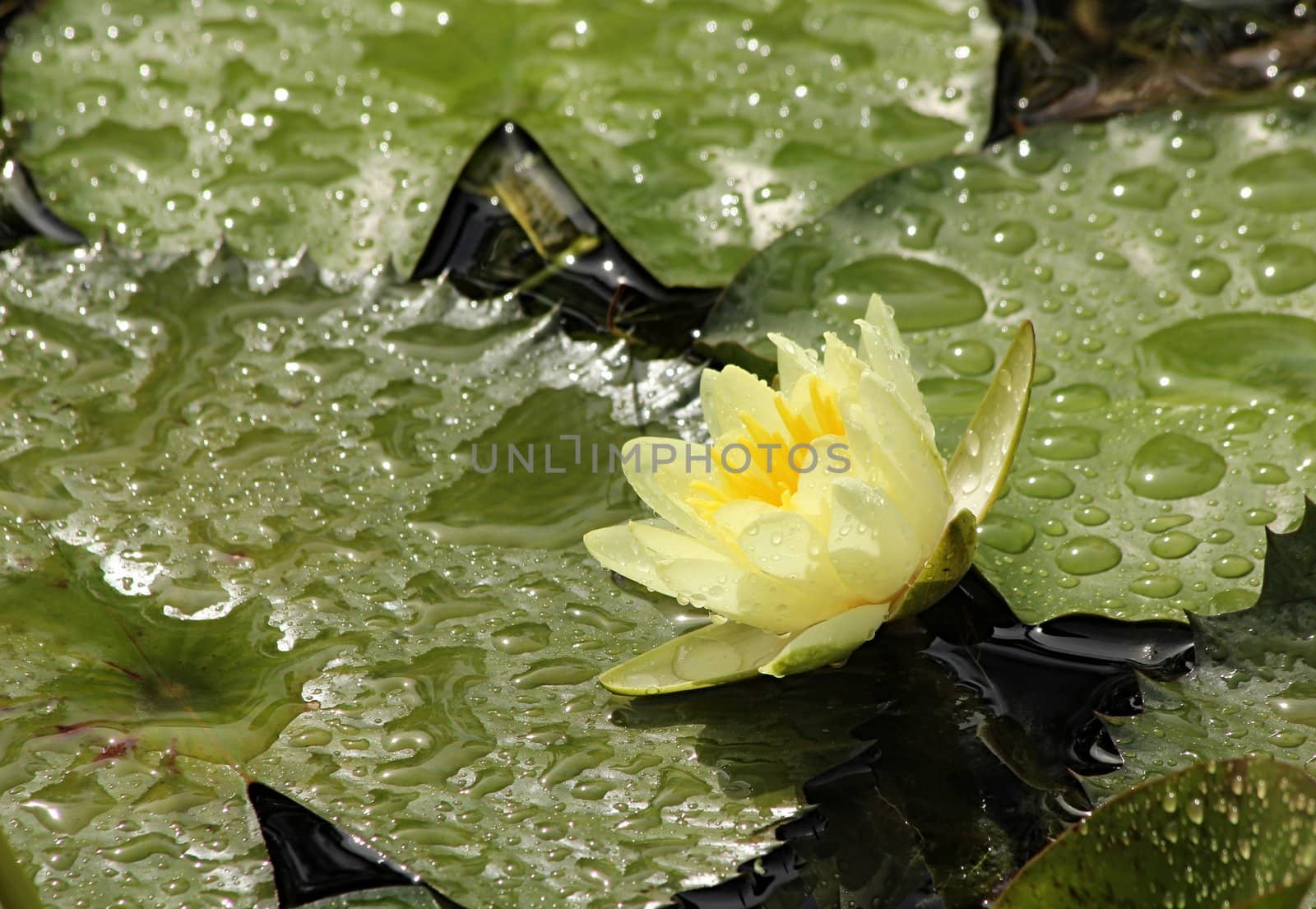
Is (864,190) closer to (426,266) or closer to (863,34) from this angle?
(863,34)

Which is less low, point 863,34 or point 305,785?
point 863,34

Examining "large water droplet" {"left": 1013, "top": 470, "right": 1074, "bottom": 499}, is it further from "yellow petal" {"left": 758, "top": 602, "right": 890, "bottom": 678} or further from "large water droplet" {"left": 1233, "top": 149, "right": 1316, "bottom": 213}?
"large water droplet" {"left": 1233, "top": 149, "right": 1316, "bottom": 213}

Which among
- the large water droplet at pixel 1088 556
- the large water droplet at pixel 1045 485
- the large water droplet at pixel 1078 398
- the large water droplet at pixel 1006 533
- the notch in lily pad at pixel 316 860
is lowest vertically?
the notch in lily pad at pixel 316 860

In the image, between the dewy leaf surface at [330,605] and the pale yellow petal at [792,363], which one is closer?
the dewy leaf surface at [330,605]

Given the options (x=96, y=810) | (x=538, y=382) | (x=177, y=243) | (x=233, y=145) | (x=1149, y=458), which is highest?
(x=233, y=145)

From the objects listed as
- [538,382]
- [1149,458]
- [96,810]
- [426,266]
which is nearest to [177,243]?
[426,266]

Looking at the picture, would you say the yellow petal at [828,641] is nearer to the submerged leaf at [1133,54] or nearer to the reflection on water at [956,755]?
the reflection on water at [956,755]

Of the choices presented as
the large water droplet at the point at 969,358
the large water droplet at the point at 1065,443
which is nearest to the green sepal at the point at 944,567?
the large water droplet at the point at 1065,443
